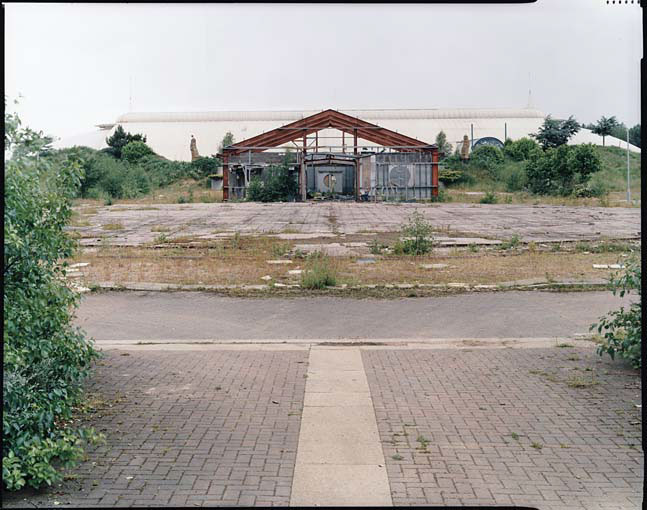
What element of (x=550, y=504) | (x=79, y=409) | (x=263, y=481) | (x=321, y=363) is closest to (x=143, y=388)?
(x=79, y=409)

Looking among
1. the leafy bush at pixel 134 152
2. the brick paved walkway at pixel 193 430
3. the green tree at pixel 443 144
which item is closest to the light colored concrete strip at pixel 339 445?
the brick paved walkway at pixel 193 430

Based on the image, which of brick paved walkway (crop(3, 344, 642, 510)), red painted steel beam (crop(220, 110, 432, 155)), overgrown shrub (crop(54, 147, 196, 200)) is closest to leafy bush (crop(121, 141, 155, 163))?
overgrown shrub (crop(54, 147, 196, 200))

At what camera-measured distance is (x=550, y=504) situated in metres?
3.96

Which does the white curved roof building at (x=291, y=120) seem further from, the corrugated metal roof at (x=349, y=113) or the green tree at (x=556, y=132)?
the green tree at (x=556, y=132)

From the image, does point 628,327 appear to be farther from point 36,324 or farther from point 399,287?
point 36,324

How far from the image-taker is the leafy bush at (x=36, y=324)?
13.3 ft

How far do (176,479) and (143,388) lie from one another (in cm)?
219

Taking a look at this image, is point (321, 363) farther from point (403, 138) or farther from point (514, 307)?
point (403, 138)

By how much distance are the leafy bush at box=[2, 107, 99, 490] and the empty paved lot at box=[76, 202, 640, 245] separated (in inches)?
507

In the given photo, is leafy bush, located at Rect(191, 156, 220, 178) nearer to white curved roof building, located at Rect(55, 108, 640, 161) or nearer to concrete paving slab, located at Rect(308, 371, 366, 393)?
white curved roof building, located at Rect(55, 108, 640, 161)

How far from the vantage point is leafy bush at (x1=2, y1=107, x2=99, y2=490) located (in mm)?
4043

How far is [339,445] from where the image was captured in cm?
489

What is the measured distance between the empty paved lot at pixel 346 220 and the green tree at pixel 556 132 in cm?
1398

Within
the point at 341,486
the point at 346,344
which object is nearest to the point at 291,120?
the point at 346,344
